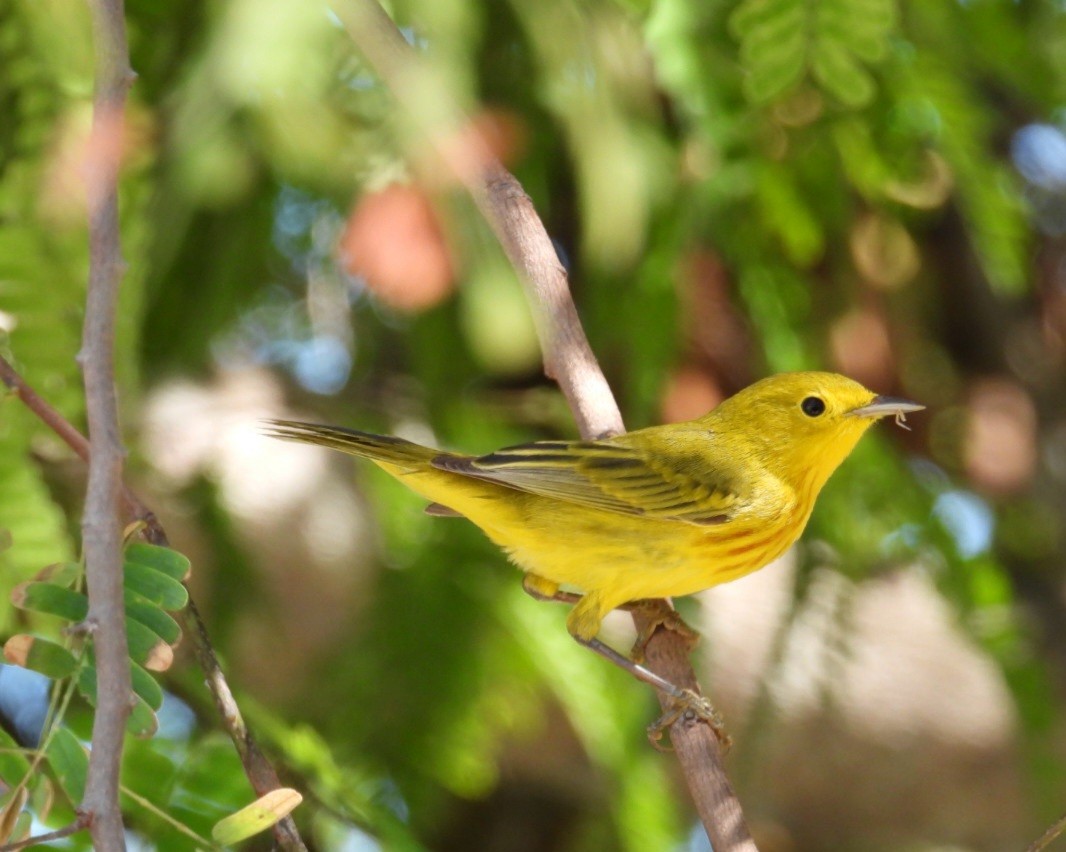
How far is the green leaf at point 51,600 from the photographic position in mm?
1560

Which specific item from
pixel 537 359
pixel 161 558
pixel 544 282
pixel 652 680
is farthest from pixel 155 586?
pixel 537 359

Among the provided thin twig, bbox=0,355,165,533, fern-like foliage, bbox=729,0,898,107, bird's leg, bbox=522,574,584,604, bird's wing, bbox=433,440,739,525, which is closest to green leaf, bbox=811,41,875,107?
fern-like foliage, bbox=729,0,898,107

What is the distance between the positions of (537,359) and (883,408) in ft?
5.44

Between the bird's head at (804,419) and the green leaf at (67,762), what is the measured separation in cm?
183

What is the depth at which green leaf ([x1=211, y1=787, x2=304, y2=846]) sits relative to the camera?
146cm

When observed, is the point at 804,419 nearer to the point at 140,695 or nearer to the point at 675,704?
the point at 675,704

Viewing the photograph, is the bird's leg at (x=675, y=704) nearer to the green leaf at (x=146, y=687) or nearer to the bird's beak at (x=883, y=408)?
the bird's beak at (x=883, y=408)

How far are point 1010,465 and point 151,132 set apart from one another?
2.98 meters

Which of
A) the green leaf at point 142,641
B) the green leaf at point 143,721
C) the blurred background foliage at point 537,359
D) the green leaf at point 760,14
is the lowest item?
the blurred background foliage at point 537,359

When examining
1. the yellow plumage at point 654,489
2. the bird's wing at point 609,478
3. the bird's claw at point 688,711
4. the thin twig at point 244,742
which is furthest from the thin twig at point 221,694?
the bird's wing at point 609,478

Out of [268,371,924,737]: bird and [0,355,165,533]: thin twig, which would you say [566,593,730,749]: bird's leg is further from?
[0,355,165,533]: thin twig

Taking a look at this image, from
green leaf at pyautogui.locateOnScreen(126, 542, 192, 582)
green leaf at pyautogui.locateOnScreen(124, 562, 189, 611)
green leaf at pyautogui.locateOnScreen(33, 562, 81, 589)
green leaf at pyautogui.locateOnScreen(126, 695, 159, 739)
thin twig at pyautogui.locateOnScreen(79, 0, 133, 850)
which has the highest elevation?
thin twig at pyautogui.locateOnScreen(79, 0, 133, 850)

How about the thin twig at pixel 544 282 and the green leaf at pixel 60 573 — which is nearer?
the green leaf at pixel 60 573

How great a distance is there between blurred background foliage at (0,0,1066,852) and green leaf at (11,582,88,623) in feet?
0.65
